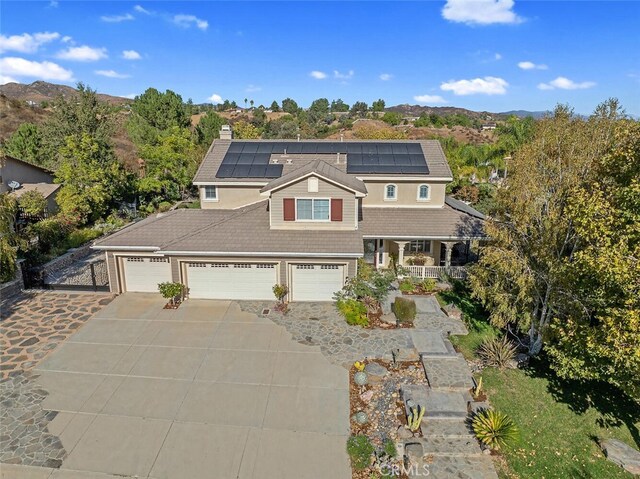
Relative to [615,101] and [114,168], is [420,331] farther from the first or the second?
[114,168]

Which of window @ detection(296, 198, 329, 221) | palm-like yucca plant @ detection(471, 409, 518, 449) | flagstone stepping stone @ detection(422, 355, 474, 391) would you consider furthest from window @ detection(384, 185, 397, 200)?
palm-like yucca plant @ detection(471, 409, 518, 449)

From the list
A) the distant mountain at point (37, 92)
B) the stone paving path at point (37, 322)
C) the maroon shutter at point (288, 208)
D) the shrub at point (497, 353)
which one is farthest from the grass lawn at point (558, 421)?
the distant mountain at point (37, 92)

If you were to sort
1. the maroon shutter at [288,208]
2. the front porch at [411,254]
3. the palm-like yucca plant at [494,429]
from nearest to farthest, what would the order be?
the palm-like yucca plant at [494,429] → the maroon shutter at [288,208] → the front porch at [411,254]

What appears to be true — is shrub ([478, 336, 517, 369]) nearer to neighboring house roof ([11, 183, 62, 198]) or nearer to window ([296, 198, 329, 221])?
window ([296, 198, 329, 221])

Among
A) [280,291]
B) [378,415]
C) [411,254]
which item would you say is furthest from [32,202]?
[378,415]

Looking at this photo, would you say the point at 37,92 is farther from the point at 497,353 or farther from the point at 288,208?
the point at 497,353

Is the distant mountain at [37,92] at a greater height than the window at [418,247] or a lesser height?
greater

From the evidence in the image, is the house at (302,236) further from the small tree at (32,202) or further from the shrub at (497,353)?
the small tree at (32,202)
